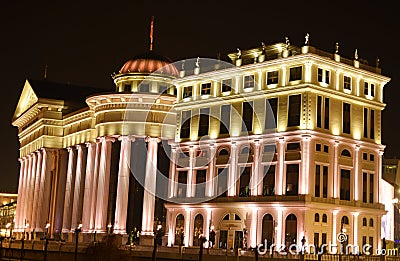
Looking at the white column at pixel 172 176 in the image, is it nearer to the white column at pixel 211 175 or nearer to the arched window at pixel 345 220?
the white column at pixel 211 175

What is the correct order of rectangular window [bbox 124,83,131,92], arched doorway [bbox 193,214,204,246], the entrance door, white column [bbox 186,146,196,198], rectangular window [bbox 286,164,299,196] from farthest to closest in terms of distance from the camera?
rectangular window [bbox 124,83,131,92] < white column [bbox 186,146,196,198] < arched doorway [bbox 193,214,204,246] < the entrance door < rectangular window [bbox 286,164,299,196]

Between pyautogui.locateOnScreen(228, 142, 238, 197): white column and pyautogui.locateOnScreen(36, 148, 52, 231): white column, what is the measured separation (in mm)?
45560

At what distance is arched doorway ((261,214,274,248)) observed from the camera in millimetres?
76938

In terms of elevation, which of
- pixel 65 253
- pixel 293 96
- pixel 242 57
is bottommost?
pixel 65 253

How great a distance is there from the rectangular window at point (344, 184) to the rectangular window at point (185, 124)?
20.9m

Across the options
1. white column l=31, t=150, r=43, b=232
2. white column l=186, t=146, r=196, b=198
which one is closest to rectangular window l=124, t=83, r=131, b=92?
white column l=186, t=146, r=196, b=198

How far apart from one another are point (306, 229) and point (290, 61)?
18235 mm

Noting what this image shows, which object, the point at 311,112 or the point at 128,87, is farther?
the point at 128,87

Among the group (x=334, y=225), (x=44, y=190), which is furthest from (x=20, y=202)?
(x=334, y=225)

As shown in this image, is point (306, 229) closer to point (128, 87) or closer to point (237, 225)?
point (237, 225)

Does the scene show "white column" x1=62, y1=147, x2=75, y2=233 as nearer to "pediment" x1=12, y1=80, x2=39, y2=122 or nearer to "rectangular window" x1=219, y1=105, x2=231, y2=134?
"pediment" x1=12, y1=80, x2=39, y2=122

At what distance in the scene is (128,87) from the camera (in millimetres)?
100625

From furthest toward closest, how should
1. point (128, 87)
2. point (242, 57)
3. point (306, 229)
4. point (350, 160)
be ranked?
point (128, 87) < point (242, 57) < point (350, 160) < point (306, 229)

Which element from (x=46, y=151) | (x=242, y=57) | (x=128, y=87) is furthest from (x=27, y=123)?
(x=242, y=57)
